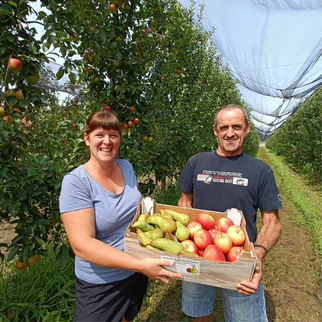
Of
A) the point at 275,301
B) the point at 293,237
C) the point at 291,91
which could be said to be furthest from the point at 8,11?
the point at 291,91

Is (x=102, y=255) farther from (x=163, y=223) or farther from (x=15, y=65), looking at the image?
(x=15, y=65)

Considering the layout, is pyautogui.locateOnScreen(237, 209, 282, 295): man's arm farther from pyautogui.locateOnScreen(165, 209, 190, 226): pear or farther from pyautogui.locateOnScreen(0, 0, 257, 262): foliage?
pyautogui.locateOnScreen(0, 0, 257, 262): foliage

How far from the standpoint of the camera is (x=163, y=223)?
1.28 m

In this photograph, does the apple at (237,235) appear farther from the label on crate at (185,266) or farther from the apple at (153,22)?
the apple at (153,22)

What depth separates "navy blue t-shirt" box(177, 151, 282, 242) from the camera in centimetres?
147

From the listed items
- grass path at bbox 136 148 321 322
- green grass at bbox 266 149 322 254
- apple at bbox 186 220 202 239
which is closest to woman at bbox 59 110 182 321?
apple at bbox 186 220 202 239

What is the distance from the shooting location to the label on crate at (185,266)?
1.07 metres

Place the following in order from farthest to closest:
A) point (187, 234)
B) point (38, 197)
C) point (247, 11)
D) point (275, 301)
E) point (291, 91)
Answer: point (291, 91) → point (247, 11) → point (275, 301) → point (38, 197) → point (187, 234)

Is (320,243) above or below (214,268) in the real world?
below

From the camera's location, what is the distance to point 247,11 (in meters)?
5.22

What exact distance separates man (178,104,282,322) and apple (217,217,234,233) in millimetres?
167

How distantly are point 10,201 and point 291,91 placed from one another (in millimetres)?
10181

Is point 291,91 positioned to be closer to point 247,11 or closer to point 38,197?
point 247,11

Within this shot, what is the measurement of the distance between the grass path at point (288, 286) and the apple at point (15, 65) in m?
2.54
